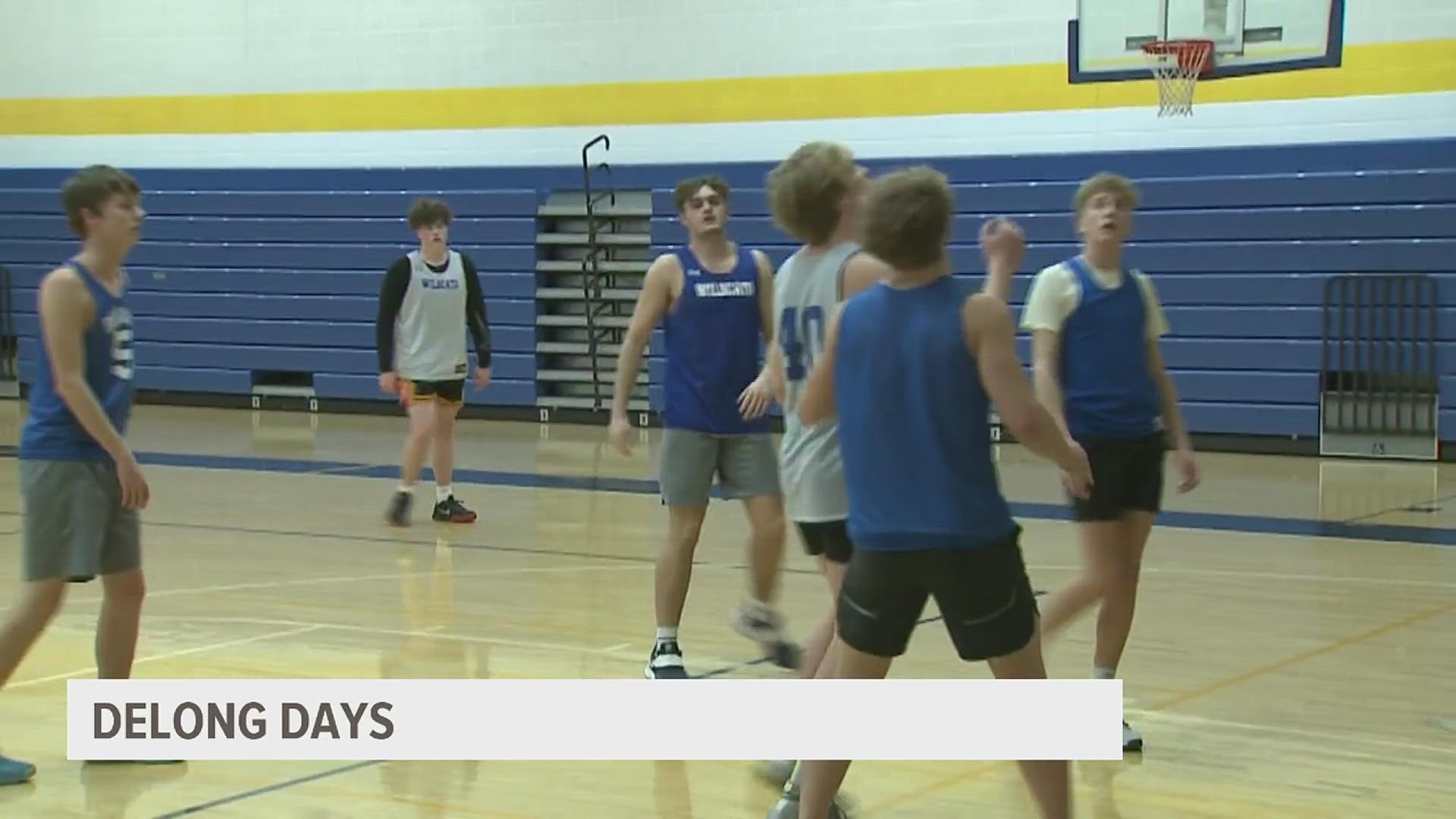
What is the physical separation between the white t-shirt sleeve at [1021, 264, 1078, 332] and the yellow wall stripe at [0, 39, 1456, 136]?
9214 mm

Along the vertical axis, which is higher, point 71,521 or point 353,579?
point 71,521

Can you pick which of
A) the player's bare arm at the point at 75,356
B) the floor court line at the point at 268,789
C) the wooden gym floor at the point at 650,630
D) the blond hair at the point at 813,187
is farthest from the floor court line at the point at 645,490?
the player's bare arm at the point at 75,356

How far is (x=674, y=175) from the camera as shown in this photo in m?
16.8

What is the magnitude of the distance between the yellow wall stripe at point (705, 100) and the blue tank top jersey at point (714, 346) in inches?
348

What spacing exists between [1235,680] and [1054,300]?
1.83 meters

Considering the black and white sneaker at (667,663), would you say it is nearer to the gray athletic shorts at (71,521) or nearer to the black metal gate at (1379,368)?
the gray athletic shorts at (71,521)

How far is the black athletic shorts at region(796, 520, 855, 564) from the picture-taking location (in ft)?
16.5

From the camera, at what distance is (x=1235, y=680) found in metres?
6.55

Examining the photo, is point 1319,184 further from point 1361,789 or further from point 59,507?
point 59,507

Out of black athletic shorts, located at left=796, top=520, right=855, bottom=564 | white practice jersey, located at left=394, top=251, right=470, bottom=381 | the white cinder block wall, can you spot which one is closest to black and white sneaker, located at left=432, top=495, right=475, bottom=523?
white practice jersey, located at left=394, top=251, right=470, bottom=381

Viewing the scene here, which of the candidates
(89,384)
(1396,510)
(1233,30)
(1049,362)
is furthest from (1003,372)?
(1233,30)

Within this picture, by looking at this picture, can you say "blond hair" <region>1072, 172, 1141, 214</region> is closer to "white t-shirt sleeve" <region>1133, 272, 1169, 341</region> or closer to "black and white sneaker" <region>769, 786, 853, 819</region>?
"white t-shirt sleeve" <region>1133, 272, 1169, 341</region>

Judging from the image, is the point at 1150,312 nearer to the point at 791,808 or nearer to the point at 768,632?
the point at 768,632

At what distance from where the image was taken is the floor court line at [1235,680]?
511 centimetres
